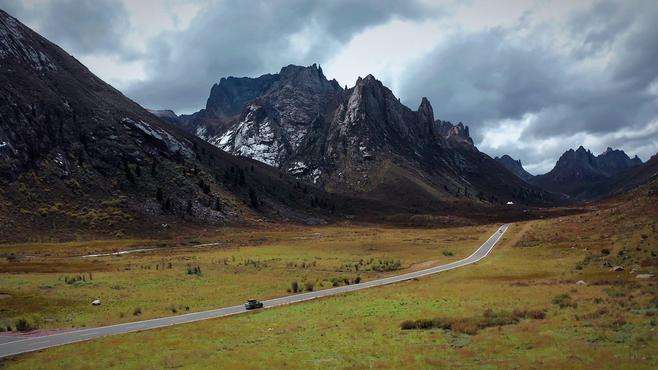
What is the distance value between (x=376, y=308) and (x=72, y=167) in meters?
153

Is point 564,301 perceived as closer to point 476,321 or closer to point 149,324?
point 476,321

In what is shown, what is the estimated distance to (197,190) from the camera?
190 m

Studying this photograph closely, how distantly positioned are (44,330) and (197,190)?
152118 mm

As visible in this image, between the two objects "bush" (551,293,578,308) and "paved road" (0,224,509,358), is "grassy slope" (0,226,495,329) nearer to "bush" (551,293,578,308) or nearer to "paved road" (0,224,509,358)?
"paved road" (0,224,509,358)

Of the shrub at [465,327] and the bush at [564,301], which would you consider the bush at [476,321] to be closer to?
the shrub at [465,327]

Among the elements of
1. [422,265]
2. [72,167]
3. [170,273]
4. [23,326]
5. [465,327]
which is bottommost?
[422,265]

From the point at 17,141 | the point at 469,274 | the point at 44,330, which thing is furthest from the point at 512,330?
the point at 17,141

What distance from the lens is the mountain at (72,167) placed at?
14225cm

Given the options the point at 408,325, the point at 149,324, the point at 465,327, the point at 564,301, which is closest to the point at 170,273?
the point at 149,324

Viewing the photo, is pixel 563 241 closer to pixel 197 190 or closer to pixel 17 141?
pixel 197 190

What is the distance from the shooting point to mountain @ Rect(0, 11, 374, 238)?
142250 mm

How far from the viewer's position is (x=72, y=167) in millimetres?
162875

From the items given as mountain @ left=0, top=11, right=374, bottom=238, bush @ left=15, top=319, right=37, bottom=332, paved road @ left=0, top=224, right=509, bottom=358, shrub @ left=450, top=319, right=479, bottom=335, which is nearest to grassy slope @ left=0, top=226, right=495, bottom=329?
bush @ left=15, top=319, right=37, bottom=332

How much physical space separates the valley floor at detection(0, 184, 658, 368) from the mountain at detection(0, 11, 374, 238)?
2104 inches
